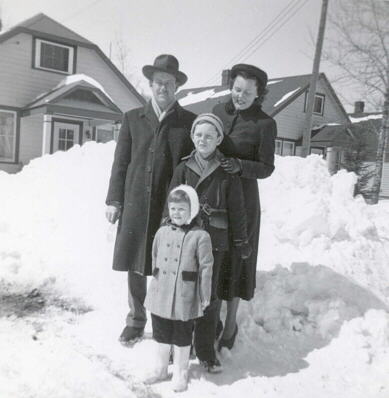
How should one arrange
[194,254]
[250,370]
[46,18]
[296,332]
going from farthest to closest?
[46,18] < [296,332] < [250,370] < [194,254]

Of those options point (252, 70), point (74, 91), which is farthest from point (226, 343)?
point (74, 91)

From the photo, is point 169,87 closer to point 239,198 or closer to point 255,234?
point 239,198

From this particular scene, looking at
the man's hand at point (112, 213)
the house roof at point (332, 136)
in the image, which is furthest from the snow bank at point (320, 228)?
the house roof at point (332, 136)

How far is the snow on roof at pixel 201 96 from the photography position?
25.8 meters

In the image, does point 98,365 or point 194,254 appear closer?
point 194,254

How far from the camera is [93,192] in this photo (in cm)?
775

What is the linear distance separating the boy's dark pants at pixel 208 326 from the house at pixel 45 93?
12.7m

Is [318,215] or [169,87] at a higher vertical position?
[169,87]

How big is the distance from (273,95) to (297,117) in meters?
1.81

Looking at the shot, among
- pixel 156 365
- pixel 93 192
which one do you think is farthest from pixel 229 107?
pixel 93 192

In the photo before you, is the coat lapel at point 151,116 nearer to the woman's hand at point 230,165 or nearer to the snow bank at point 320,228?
the woman's hand at point 230,165

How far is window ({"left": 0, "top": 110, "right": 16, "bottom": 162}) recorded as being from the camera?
1530cm

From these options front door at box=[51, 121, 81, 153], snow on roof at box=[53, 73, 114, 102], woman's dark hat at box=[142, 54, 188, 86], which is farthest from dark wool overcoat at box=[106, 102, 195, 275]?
front door at box=[51, 121, 81, 153]

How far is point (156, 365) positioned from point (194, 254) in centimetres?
88
